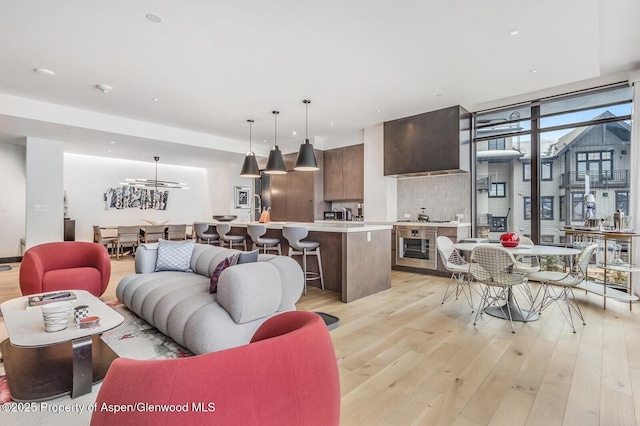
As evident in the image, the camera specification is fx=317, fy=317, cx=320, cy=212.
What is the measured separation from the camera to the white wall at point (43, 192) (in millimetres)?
6035

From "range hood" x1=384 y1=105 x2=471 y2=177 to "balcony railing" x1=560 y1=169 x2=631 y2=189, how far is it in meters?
1.41

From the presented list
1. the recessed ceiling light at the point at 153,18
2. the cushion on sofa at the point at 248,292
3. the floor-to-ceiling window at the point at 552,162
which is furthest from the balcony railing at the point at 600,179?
the recessed ceiling light at the point at 153,18

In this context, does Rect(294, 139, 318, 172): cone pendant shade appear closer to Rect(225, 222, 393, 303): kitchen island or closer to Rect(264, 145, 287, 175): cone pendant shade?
Rect(264, 145, 287, 175): cone pendant shade

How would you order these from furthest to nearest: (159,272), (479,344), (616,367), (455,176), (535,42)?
(455,176) → (159,272) → (535,42) → (479,344) → (616,367)

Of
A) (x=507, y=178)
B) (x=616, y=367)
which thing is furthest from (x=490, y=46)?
(x=616, y=367)

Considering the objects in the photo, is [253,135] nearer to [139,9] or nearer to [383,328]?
[139,9]

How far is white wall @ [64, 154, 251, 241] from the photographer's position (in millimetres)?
8134

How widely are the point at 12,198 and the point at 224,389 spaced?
918 centimetres

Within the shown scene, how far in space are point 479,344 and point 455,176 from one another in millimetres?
3800

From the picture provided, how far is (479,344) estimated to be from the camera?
8.82 ft

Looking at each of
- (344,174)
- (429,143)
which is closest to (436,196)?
(429,143)

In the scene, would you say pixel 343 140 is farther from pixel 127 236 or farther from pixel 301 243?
pixel 127 236

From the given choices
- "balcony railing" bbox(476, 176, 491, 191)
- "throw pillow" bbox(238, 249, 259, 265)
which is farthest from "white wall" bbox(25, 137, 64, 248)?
"balcony railing" bbox(476, 176, 491, 191)

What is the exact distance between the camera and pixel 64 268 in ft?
12.0
